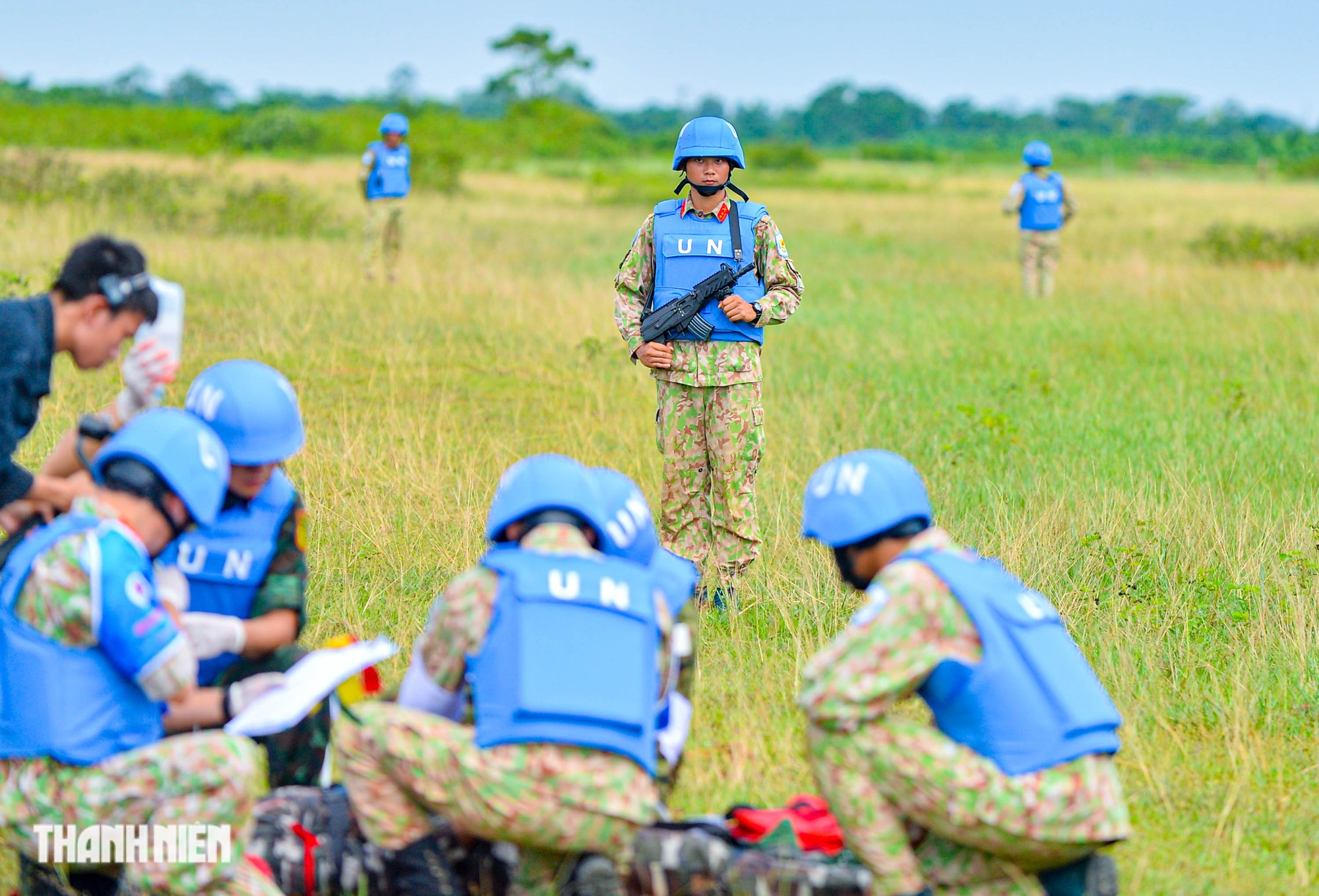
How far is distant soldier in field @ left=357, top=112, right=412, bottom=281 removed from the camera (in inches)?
586

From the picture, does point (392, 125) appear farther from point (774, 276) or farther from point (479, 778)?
point (479, 778)

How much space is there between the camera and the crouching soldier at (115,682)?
2.97 m

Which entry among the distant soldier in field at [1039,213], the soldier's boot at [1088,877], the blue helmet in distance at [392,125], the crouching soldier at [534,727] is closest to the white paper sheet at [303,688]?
the crouching soldier at [534,727]

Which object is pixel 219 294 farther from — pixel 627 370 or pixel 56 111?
pixel 56 111

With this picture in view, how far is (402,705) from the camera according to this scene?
3.35 meters

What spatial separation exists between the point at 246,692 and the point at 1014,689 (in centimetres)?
183

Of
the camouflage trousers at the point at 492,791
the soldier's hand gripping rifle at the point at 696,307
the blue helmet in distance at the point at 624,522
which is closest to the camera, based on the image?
the camouflage trousers at the point at 492,791

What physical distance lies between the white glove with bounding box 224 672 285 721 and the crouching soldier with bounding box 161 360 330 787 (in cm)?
20

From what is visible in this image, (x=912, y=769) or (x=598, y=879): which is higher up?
(x=912, y=769)

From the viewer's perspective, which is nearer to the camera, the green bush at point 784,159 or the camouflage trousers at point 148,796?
the camouflage trousers at point 148,796

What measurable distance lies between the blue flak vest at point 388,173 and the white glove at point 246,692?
12260mm

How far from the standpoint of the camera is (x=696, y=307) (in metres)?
→ 5.90

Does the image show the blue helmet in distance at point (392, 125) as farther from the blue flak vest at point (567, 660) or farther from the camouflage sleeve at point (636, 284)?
the blue flak vest at point (567, 660)

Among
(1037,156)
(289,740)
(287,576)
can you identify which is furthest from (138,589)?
(1037,156)
